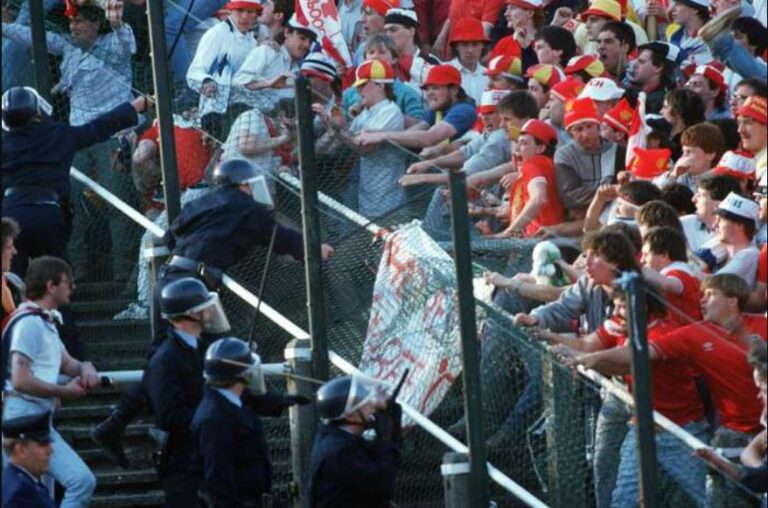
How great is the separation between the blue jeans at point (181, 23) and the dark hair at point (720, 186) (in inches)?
175

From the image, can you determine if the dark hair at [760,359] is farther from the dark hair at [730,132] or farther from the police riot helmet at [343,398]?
the dark hair at [730,132]

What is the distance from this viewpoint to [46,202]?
50.9 feet

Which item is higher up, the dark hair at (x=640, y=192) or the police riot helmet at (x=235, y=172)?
the police riot helmet at (x=235, y=172)

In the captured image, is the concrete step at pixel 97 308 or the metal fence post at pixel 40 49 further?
the metal fence post at pixel 40 49

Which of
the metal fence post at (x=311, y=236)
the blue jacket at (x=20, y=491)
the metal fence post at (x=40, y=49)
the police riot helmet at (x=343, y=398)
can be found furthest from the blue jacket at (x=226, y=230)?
the blue jacket at (x=20, y=491)

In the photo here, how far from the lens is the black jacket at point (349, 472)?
12656 mm

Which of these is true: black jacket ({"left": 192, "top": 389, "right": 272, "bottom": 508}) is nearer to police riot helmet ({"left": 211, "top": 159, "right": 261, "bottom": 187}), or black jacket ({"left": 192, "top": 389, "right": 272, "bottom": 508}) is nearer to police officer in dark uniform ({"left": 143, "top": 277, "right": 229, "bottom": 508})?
police officer in dark uniform ({"left": 143, "top": 277, "right": 229, "bottom": 508})

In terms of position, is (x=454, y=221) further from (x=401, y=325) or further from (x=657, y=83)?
(x=657, y=83)

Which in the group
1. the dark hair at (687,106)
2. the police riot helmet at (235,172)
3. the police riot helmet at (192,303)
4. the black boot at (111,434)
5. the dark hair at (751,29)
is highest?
the dark hair at (751,29)

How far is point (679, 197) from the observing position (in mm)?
14219

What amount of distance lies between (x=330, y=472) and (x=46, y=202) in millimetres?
3697

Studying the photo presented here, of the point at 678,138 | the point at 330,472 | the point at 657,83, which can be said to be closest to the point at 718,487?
the point at 330,472

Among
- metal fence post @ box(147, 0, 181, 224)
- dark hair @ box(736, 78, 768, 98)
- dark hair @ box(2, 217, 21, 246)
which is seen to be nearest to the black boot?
dark hair @ box(2, 217, 21, 246)

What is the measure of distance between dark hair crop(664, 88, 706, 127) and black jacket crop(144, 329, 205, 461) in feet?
11.6
